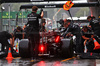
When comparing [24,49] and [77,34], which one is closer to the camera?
[24,49]

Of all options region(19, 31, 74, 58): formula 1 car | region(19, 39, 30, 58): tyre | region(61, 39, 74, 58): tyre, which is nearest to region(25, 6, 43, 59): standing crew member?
region(19, 31, 74, 58): formula 1 car

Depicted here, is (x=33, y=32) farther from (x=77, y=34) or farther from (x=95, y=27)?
(x=95, y=27)

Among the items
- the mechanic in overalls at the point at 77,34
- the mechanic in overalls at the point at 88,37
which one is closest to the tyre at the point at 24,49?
the mechanic in overalls at the point at 77,34

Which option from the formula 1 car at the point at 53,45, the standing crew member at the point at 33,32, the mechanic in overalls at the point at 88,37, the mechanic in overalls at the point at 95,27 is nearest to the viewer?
the standing crew member at the point at 33,32

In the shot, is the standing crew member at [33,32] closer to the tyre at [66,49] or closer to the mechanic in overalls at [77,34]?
the tyre at [66,49]

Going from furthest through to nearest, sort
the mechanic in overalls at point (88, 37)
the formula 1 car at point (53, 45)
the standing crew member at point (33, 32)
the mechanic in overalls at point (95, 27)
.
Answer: the mechanic in overalls at point (88, 37) < the mechanic in overalls at point (95, 27) < the formula 1 car at point (53, 45) < the standing crew member at point (33, 32)

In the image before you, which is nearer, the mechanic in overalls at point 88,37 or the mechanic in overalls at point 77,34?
the mechanic in overalls at point 88,37

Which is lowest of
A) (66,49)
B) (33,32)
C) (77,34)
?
(66,49)

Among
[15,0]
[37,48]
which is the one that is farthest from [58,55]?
[15,0]

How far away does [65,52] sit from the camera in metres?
13.3

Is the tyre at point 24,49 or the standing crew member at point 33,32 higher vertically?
the standing crew member at point 33,32

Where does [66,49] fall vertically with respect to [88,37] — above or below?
below

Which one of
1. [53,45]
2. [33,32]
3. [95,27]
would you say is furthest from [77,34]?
[33,32]

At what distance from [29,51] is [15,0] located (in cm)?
1365
